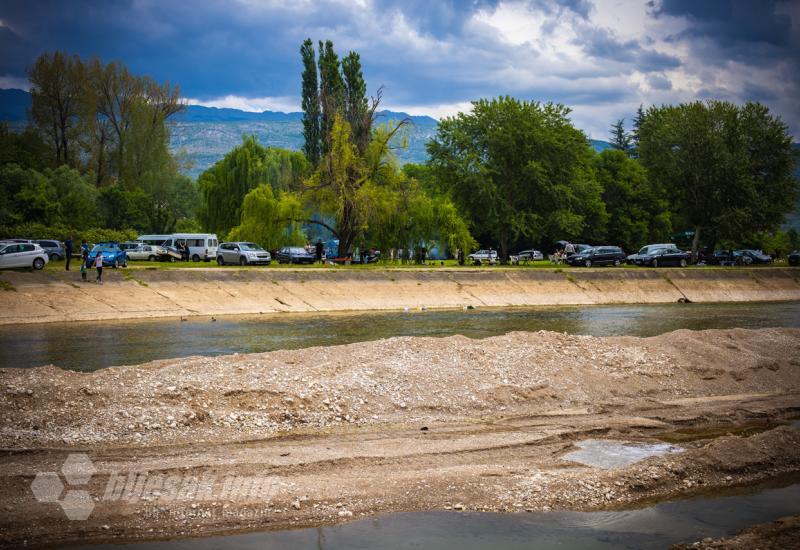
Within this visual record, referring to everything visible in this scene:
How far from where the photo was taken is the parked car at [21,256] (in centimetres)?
4394

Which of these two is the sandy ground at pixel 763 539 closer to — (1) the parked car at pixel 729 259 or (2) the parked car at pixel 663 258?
(2) the parked car at pixel 663 258

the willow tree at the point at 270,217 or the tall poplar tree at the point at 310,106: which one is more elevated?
the tall poplar tree at the point at 310,106

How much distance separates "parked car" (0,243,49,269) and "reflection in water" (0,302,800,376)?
10605 millimetres

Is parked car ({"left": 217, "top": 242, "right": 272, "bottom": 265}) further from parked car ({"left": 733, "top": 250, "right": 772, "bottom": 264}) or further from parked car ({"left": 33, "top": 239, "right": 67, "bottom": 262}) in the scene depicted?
parked car ({"left": 733, "top": 250, "right": 772, "bottom": 264})

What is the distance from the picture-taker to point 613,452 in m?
14.0

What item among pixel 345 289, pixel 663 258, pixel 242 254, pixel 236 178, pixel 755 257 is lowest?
pixel 345 289

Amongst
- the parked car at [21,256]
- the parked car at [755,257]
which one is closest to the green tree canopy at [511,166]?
the parked car at [755,257]

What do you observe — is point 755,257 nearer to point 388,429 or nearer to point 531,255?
point 531,255

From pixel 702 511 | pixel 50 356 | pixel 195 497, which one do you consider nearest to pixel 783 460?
pixel 702 511

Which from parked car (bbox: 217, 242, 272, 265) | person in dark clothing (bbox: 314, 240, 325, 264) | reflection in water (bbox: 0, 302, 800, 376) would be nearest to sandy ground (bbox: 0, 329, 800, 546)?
reflection in water (bbox: 0, 302, 800, 376)

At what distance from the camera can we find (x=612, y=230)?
9875cm
